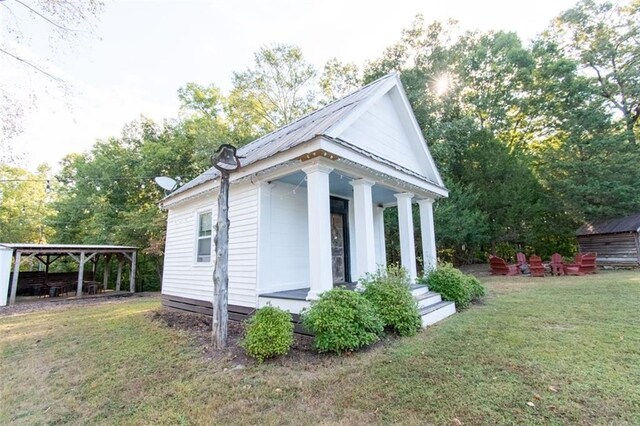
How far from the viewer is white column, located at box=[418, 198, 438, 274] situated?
831 centimetres

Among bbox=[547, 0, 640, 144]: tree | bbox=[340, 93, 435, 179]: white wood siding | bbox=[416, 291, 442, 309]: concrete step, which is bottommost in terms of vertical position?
bbox=[416, 291, 442, 309]: concrete step

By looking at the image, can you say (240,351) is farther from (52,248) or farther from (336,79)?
(336,79)

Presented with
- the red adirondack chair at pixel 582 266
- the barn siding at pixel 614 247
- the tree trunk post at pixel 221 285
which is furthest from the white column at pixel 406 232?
the barn siding at pixel 614 247

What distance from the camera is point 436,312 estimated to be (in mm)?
6109

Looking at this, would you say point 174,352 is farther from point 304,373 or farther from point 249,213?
point 249,213

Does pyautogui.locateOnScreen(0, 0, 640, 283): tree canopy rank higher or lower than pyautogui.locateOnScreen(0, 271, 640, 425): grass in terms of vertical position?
higher

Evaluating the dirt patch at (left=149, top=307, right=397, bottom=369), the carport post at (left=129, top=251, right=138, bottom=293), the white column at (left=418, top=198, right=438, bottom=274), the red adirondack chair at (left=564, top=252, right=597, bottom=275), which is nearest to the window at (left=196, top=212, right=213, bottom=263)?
the dirt patch at (left=149, top=307, right=397, bottom=369)

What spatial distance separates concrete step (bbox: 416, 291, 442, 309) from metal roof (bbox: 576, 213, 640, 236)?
47.3ft

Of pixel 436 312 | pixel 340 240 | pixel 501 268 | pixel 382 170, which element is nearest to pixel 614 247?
pixel 501 268

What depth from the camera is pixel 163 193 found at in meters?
20.3

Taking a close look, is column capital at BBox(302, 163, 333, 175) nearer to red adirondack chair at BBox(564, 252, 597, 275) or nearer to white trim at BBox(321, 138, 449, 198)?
white trim at BBox(321, 138, 449, 198)

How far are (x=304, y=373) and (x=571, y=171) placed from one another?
66.2 feet

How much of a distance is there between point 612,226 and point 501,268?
6750mm

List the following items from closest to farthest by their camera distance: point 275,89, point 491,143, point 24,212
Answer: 1. point 491,143
2. point 275,89
3. point 24,212
